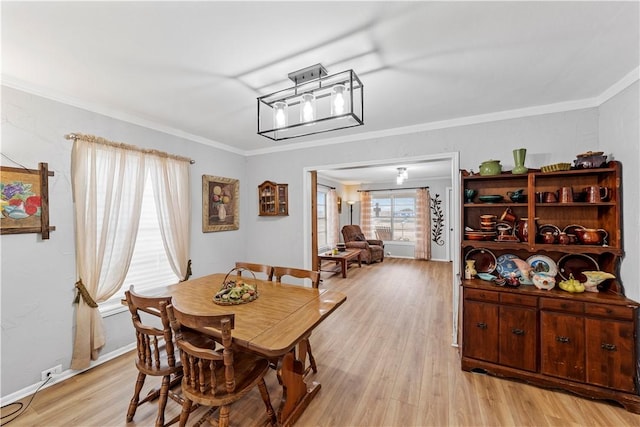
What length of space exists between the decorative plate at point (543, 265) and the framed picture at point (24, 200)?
4293 mm

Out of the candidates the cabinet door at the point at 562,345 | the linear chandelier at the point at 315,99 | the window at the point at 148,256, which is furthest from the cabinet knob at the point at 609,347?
the window at the point at 148,256

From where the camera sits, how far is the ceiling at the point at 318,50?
132cm

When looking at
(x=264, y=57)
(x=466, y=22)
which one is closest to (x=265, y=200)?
(x=264, y=57)

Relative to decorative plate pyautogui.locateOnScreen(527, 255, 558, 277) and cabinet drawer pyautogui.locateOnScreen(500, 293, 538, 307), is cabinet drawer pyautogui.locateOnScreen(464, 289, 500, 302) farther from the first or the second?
decorative plate pyautogui.locateOnScreen(527, 255, 558, 277)

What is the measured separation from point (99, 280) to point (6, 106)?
1558 millimetres

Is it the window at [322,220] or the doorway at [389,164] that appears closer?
the doorway at [389,164]

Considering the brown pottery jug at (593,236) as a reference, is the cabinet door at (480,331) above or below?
below

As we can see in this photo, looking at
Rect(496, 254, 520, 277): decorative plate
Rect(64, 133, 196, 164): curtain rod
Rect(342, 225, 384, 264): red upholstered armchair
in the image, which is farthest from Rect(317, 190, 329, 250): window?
Rect(496, 254, 520, 277): decorative plate

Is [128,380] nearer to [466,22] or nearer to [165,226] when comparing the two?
[165,226]

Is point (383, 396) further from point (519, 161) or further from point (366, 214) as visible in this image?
point (366, 214)

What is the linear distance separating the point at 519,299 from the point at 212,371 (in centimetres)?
242

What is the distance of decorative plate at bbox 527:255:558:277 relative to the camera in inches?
93.2

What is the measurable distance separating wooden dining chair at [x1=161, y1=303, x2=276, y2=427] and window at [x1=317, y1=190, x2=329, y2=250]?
5536 millimetres

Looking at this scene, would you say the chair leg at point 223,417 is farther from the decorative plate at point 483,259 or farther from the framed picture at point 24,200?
the decorative plate at point 483,259
